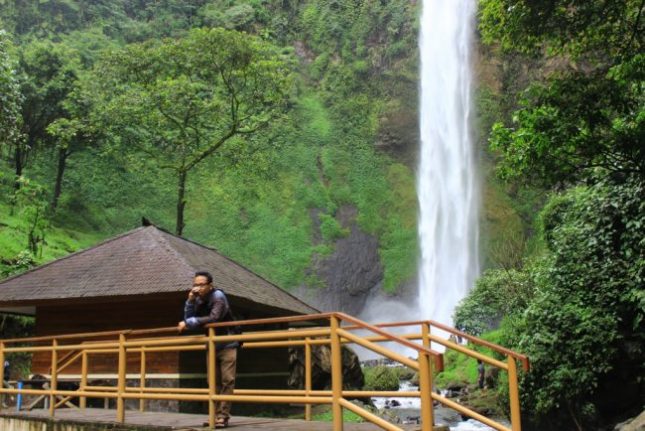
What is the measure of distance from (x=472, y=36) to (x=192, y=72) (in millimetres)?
27659

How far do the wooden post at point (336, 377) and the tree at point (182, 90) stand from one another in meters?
19.2

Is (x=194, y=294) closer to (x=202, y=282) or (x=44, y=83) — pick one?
(x=202, y=282)

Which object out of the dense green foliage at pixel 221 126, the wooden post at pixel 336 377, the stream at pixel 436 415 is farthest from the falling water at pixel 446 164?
the wooden post at pixel 336 377

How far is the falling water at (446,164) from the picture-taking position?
40.9 meters

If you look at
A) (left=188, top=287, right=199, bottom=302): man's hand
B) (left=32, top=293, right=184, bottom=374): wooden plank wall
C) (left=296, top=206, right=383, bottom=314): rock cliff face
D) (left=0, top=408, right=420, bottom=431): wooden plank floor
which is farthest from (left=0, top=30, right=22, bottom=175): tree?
(left=296, top=206, right=383, bottom=314): rock cliff face

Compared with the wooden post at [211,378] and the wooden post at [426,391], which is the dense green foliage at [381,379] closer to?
the wooden post at [211,378]

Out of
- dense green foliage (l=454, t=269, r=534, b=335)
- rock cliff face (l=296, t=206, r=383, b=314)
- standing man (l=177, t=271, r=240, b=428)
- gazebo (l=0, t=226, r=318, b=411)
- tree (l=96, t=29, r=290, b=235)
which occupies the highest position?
tree (l=96, t=29, r=290, b=235)

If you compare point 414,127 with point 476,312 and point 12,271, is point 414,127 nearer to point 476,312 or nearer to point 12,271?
point 476,312

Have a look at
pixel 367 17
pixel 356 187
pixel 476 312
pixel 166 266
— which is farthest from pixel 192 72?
pixel 367 17

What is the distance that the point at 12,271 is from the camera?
21969 millimetres

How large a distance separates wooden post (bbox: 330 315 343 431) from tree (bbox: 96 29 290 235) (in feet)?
Result: 63.0

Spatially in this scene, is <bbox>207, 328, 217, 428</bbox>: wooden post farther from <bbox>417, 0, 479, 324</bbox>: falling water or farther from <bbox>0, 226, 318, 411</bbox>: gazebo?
<bbox>417, 0, 479, 324</bbox>: falling water

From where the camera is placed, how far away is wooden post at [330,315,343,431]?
5.17m

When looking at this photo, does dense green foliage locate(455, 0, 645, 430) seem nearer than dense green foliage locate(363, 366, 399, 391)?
Yes
